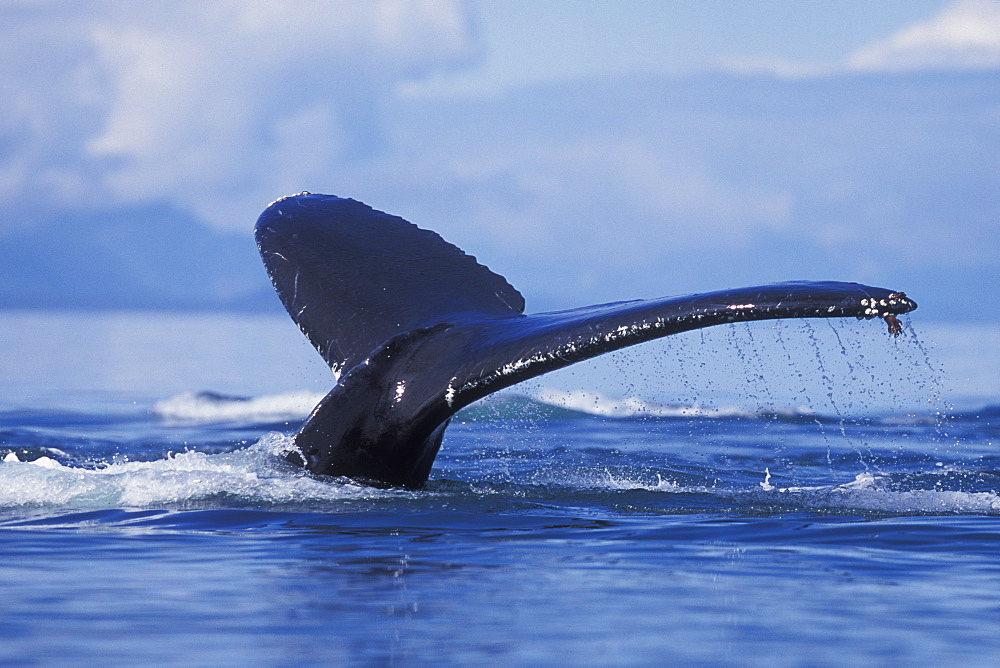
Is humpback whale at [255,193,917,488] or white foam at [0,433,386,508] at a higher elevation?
humpback whale at [255,193,917,488]

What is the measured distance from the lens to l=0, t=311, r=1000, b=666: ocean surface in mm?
5133

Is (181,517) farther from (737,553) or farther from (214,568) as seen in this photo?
(737,553)

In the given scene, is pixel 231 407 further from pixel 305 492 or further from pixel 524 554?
pixel 524 554

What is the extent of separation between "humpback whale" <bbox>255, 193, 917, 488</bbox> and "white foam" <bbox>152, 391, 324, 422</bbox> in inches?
411

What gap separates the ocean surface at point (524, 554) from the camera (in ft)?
16.8

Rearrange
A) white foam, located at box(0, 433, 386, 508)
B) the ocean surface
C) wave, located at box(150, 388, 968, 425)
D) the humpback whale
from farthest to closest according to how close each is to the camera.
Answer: wave, located at box(150, 388, 968, 425) < white foam, located at box(0, 433, 386, 508) < the humpback whale < the ocean surface

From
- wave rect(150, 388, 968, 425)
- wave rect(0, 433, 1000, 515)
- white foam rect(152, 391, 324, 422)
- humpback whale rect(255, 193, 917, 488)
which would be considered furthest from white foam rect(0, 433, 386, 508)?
white foam rect(152, 391, 324, 422)

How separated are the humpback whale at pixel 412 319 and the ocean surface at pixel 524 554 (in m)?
0.25

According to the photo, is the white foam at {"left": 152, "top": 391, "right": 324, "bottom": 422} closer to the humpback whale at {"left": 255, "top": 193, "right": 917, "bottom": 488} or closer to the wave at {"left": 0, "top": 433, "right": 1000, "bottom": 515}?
the wave at {"left": 0, "top": 433, "right": 1000, "bottom": 515}

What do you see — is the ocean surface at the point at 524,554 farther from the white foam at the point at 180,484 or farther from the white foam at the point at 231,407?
the white foam at the point at 231,407

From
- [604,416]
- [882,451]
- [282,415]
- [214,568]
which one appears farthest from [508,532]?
[282,415]

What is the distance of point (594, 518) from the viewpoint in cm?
812

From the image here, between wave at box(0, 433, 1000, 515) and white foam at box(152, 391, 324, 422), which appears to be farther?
white foam at box(152, 391, 324, 422)

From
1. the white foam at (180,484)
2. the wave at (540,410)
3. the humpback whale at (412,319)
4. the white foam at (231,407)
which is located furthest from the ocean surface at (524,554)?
the white foam at (231,407)
